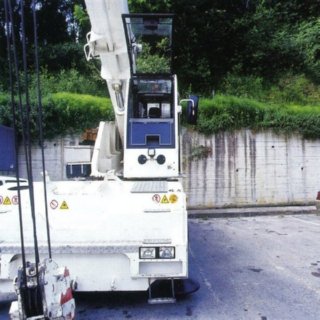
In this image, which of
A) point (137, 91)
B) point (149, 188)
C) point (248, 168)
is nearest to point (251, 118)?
point (248, 168)

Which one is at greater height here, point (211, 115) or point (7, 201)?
point (211, 115)

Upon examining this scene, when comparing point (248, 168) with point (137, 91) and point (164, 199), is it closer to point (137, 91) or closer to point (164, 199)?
point (137, 91)

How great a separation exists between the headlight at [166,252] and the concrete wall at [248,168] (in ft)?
28.6

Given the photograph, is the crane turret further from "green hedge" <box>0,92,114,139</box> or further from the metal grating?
"green hedge" <box>0,92,114,139</box>

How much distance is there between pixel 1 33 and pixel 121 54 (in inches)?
592

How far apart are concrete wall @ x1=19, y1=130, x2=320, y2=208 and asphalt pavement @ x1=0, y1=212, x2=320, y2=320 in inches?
135

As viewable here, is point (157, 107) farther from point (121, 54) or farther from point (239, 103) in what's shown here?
point (239, 103)

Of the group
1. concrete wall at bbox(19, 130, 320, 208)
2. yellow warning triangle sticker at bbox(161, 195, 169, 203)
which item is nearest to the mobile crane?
yellow warning triangle sticker at bbox(161, 195, 169, 203)

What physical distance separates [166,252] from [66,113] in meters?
9.20

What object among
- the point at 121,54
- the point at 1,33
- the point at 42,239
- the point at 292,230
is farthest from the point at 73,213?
the point at 1,33

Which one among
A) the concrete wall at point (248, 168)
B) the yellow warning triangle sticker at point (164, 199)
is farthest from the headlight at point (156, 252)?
the concrete wall at point (248, 168)

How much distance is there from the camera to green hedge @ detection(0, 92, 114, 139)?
1270cm

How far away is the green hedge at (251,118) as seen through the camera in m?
13.7

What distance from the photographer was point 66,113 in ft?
42.8
